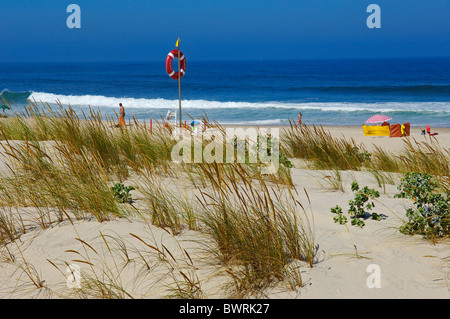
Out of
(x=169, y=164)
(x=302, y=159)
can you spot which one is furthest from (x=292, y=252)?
(x=302, y=159)

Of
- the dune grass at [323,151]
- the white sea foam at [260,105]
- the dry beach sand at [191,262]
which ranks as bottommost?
the dry beach sand at [191,262]

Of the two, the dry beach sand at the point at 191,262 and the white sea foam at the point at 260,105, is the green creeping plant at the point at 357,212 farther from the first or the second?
the white sea foam at the point at 260,105

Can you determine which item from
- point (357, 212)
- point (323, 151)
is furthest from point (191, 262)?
point (323, 151)

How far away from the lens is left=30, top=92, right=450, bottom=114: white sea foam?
2918 cm

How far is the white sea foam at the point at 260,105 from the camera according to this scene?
95.7 ft

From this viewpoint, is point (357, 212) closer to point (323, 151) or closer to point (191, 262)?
point (191, 262)

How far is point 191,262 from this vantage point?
97.0 inches

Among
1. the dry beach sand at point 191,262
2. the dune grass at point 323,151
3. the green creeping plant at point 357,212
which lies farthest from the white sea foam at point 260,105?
the green creeping plant at point 357,212

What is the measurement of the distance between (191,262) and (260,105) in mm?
30669

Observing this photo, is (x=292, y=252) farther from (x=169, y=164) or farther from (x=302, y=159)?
(x=302, y=159)

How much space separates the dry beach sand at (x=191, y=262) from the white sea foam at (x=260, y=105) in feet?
86.3

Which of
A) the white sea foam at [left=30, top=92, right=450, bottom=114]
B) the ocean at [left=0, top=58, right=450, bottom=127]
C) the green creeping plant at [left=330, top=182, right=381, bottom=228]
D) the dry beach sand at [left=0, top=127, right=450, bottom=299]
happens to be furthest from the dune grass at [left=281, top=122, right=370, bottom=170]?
the white sea foam at [left=30, top=92, right=450, bottom=114]
